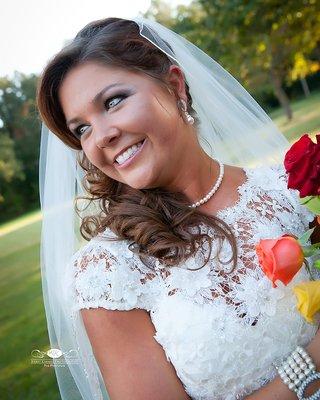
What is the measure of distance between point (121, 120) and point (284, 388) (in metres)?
1.19

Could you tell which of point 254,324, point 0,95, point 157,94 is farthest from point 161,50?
point 0,95

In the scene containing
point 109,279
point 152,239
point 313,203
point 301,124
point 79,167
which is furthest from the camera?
point 301,124

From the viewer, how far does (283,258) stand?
145cm

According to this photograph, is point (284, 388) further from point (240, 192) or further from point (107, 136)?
point (107, 136)

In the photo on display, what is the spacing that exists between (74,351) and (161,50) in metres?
1.49

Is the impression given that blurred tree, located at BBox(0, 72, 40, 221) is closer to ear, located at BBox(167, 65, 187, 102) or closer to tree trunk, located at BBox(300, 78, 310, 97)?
ear, located at BBox(167, 65, 187, 102)

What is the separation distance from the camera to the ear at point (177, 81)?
2.40 metres

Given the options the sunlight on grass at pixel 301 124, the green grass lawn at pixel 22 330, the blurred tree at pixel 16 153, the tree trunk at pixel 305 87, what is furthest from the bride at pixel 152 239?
the tree trunk at pixel 305 87

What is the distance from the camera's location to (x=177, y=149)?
2.28 meters

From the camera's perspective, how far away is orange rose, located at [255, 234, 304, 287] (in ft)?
4.76

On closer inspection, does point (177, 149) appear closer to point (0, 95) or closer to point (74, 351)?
point (74, 351)

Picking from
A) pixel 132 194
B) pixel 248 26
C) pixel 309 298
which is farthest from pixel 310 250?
pixel 248 26

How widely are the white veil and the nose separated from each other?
0.52 metres

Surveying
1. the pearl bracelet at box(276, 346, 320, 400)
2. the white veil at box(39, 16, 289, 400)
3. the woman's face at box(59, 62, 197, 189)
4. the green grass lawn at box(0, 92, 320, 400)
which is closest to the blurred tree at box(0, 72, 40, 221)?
the green grass lawn at box(0, 92, 320, 400)
